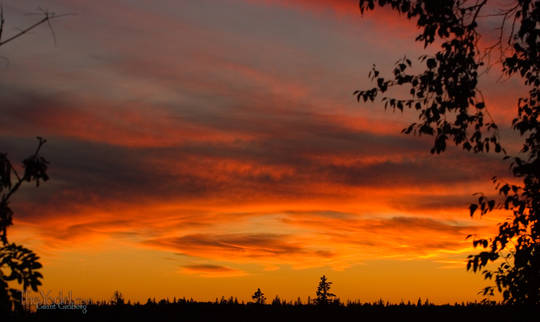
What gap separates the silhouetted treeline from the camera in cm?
1900

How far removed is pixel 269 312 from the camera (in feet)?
65.9

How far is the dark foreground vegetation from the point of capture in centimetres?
1898

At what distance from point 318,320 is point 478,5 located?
921cm

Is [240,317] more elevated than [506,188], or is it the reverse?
[506,188]

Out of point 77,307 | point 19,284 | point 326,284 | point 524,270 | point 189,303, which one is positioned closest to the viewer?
point 19,284

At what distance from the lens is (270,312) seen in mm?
20109

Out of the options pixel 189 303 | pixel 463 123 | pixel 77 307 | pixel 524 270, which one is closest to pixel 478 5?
pixel 463 123

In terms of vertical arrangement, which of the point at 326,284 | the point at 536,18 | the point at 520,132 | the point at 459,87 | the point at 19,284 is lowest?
the point at 19,284

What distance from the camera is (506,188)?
15266 millimetres

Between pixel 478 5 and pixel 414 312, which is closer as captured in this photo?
pixel 478 5

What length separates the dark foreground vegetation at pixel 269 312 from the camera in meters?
19.0

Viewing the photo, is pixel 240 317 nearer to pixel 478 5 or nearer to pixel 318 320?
pixel 318 320

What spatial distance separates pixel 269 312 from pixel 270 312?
3 cm

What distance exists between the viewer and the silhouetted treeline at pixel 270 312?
19.0 meters
